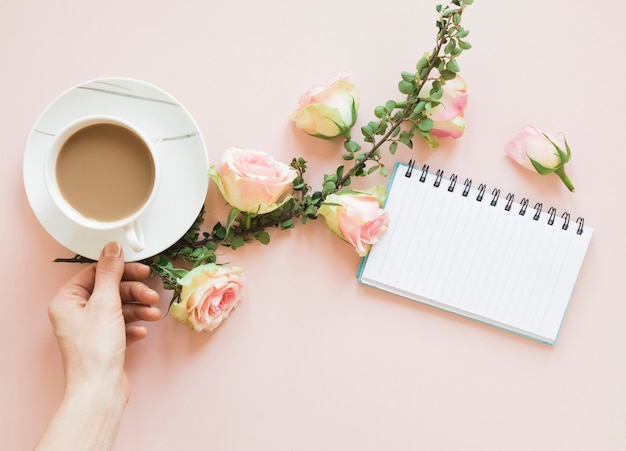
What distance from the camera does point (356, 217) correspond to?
36.7 inches

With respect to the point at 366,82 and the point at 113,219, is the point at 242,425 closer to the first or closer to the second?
the point at 113,219

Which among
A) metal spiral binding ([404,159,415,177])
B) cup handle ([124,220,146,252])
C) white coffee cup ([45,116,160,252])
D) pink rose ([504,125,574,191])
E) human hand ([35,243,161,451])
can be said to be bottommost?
human hand ([35,243,161,451])

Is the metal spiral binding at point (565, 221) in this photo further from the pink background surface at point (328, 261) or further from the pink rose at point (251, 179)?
the pink rose at point (251, 179)

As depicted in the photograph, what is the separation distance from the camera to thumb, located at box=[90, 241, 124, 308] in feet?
2.96

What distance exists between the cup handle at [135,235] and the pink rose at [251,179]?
0.14m

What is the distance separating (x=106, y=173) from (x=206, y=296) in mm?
247

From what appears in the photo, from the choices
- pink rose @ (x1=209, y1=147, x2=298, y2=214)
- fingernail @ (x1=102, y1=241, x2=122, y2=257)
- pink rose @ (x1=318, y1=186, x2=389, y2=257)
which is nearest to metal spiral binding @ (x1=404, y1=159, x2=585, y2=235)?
pink rose @ (x1=318, y1=186, x2=389, y2=257)

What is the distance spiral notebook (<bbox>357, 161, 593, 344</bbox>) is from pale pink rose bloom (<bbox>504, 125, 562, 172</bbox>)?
0.26 ft

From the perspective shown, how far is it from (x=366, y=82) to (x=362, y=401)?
0.59 metres

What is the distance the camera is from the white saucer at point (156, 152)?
0.91 metres

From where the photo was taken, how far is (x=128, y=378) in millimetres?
1024

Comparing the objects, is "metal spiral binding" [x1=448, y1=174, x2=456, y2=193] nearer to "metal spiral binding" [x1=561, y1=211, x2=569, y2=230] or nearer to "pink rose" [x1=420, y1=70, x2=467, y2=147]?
"pink rose" [x1=420, y1=70, x2=467, y2=147]

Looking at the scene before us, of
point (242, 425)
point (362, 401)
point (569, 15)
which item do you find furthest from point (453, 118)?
point (242, 425)

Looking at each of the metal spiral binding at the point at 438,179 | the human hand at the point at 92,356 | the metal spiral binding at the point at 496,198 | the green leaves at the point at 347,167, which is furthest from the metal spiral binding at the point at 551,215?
the human hand at the point at 92,356
